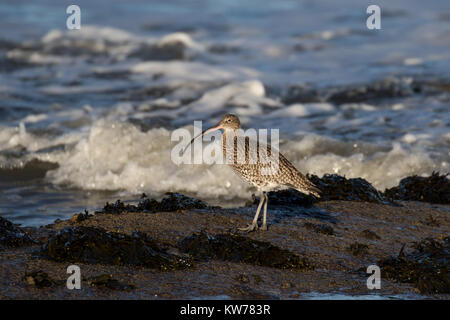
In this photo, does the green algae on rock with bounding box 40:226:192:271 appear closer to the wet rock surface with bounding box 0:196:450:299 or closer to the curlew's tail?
the wet rock surface with bounding box 0:196:450:299

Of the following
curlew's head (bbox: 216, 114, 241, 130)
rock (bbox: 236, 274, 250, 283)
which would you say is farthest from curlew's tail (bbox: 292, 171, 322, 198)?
rock (bbox: 236, 274, 250, 283)

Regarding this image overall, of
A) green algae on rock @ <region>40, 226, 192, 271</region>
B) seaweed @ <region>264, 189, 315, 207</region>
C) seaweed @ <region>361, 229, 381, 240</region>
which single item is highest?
seaweed @ <region>264, 189, 315, 207</region>

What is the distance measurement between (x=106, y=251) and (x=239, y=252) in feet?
3.88

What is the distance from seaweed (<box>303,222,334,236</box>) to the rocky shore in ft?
0.03

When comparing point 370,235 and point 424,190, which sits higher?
point 424,190

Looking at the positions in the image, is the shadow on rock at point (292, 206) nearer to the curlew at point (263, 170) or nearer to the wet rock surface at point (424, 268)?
the curlew at point (263, 170)

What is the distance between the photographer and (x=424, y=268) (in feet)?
20.1

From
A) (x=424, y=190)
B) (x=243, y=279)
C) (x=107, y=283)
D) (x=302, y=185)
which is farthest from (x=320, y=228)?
(x=107, y=283)

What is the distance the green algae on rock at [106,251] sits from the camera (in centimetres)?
582

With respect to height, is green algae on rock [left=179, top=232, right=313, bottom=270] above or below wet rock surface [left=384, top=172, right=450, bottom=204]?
below

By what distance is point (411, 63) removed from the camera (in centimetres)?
1856

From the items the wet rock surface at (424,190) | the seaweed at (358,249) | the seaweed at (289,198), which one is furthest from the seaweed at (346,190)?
the seaweed at (358,249)

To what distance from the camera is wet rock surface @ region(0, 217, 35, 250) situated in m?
6.27

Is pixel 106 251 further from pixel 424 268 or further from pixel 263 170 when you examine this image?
pixel 424 268
